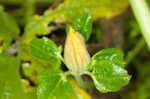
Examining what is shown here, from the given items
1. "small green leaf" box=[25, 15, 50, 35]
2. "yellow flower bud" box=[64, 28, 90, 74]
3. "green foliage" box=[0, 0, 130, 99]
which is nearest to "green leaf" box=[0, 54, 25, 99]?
→ "green foliage" box=[0, 0, 130, 99]

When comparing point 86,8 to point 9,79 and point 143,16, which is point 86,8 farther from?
point 9,79

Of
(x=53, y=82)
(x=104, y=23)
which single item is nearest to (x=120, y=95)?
(x=104, y=23)

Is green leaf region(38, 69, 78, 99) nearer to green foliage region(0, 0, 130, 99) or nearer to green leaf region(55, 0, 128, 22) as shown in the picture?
green foliage region(0, 0, 130, 99)

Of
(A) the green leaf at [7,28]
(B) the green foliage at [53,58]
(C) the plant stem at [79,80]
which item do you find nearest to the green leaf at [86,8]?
(B) the green foliage at [53,58]

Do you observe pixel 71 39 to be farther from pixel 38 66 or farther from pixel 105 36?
pixel 105 36

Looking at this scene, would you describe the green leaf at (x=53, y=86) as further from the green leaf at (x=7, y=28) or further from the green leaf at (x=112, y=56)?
the green leaf at (x=7, y=28)

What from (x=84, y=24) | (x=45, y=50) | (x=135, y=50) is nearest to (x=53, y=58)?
(x=45, y=50)
